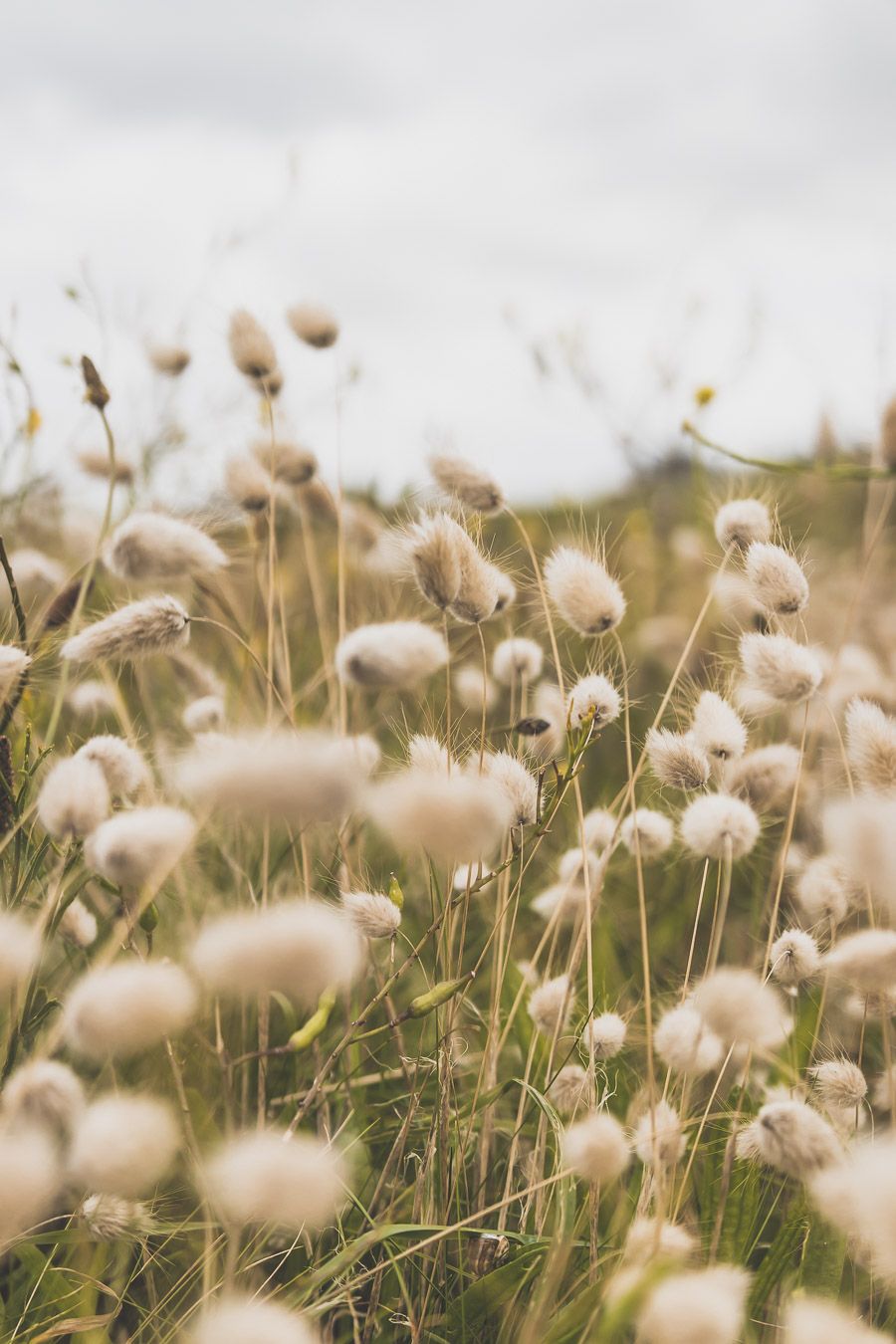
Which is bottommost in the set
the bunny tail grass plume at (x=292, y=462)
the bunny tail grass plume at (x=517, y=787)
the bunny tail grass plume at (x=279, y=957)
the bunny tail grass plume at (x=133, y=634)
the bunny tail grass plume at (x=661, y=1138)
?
the bunny tail grass plume at (x=661, y=1138)

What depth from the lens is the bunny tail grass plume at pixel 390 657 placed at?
2.57 feet

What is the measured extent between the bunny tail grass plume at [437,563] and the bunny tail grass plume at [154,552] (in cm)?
23

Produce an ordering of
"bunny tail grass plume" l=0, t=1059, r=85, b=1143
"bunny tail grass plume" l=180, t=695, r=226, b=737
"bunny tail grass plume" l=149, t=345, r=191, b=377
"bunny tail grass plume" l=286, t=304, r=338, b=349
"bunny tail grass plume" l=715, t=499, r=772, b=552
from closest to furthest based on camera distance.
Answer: "bunny tail grass plume" l=0, t=1059, r=85, b=1143, "bunny tail grass plume" l=715, t=499, r=772, b=552, "bunny tail grass plume" l=180, t=695, r=226, b=737, "bunny tail grass plume" l=286, t=304, r=338, b=349, "bunny tail grass plume" l=149, t=345, r=191, b=377

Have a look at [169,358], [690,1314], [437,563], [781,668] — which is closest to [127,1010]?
[690,1314]

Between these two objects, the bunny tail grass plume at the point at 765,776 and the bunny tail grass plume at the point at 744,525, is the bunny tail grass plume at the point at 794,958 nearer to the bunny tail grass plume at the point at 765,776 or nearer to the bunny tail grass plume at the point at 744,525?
the bunny tail grass plume at the point at 765,776

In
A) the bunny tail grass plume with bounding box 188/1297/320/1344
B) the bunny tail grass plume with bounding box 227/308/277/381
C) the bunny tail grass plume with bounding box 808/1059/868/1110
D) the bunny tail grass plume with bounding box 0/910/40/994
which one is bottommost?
the bunny tail grass plume with bounding box 808/1059/868/1110

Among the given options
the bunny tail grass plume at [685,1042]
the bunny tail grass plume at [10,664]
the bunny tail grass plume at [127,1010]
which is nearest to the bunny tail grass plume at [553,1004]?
the bunny tail grass plume at [685,1042]

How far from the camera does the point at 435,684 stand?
7.84 ft

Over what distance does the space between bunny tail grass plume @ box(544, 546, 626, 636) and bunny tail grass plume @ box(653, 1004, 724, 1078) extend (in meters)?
0.45

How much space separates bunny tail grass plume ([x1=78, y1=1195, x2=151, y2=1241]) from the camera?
3.16 ft

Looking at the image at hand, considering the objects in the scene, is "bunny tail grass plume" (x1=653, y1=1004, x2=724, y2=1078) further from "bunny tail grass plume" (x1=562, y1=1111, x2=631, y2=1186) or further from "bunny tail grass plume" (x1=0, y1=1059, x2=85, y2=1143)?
"bunny tail grass plume" (x1=0, y1=1059, x2=85, y2=1143)

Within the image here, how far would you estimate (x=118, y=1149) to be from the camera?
0.62 m

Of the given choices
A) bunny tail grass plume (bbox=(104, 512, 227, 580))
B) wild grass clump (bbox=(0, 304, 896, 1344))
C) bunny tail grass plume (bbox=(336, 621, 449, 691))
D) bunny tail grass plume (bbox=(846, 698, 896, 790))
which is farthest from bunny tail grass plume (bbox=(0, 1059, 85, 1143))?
bunny tail grass plume (bbox=(846, 698, 896, 790))

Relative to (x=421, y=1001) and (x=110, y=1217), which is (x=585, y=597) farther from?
(x=110, y=1217)
